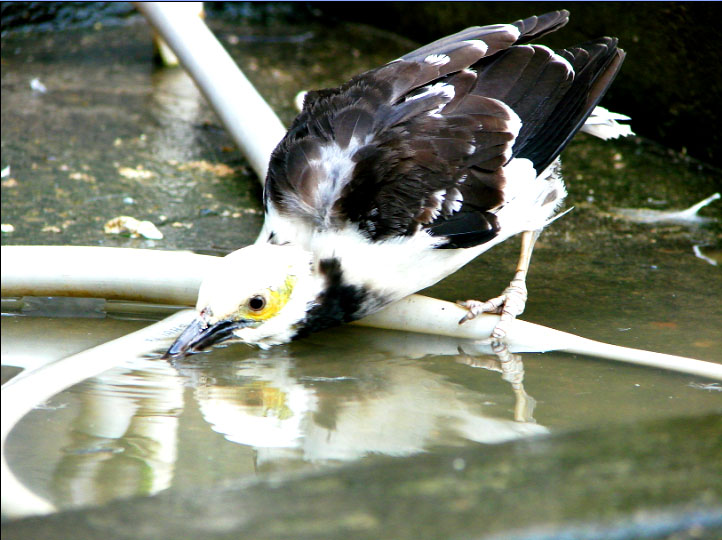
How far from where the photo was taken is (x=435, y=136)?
3.15 m

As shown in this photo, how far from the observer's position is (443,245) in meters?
3.13

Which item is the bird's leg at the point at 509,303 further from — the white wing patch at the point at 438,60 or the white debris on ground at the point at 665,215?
the white debris on ground at the point at 665,215

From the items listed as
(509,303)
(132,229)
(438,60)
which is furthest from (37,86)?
(509,303)

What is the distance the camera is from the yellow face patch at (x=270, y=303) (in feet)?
9.73

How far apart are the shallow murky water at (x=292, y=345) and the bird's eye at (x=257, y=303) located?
0.69 ft

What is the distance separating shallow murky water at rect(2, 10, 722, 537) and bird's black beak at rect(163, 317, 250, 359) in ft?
0.19

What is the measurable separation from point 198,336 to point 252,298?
213 mm

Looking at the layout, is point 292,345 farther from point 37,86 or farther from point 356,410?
point 37,86

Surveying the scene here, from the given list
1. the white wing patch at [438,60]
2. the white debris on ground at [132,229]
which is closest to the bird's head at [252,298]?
the white wing patch at [438,60]

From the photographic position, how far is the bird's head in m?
2.92

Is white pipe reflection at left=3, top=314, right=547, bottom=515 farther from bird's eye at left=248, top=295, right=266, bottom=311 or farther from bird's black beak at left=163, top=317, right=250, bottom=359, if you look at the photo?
bird's eye at left=248, top=295, right=266, bottom=311

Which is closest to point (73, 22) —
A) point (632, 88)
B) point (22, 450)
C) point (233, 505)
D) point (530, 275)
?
point (632, 88)

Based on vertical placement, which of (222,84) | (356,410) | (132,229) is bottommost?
(356,410)

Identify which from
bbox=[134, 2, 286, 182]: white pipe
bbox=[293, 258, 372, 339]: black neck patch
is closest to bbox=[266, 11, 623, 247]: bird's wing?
bbox=[293, 258, 372, 339]: black neck patch
